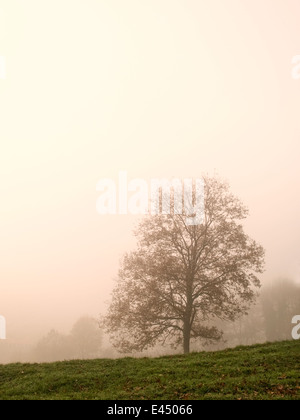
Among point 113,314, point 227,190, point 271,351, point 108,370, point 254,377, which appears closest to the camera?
point 254,377

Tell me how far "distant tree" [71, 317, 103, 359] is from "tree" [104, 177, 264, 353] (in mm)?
82920

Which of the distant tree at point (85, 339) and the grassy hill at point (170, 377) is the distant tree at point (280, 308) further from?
the grassy hill at point (170, 377)

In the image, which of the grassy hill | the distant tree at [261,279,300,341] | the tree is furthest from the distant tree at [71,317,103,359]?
the grassy hill

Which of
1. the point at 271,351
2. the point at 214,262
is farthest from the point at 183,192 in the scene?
the point at 271,351

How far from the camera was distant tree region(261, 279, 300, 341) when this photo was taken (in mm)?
104188

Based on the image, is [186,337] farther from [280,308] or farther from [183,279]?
[280,308]

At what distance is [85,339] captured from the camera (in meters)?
110

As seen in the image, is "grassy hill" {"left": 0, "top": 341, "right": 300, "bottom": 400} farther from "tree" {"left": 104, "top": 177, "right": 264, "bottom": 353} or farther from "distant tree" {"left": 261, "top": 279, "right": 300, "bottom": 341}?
"distant tree" {"left": 261, "top": 279, "right": 300, "bottom": 341}

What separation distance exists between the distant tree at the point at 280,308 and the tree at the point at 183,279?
78.6 metres

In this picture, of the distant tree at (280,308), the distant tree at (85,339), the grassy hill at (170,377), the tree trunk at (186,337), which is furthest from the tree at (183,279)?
the distant tree at (85,339)

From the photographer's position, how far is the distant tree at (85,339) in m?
109

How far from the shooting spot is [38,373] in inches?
854
